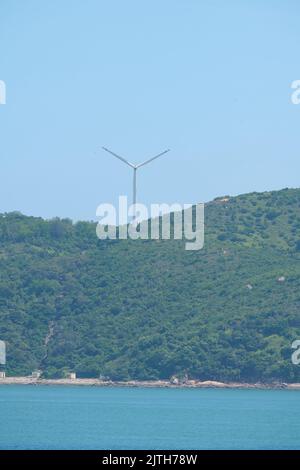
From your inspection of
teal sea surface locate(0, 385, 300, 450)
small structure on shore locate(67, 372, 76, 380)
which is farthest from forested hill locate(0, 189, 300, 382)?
teal sea surface locate(0, 385, 300, 450)

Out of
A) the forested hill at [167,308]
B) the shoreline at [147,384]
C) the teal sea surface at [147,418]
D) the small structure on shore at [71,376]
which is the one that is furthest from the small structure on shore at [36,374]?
the small structure on shore at [71,376]

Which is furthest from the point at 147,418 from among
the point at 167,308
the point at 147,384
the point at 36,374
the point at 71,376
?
the point at 167,308

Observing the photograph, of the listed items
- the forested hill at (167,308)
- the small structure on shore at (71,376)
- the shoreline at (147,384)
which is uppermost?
the forested hill at (167,308)

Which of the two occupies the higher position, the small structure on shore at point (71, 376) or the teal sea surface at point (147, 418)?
the small structure on shore at point (71, 376)

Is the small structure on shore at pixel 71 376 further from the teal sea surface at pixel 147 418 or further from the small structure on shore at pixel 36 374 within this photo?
the small structure on shore at pixel 36 374
